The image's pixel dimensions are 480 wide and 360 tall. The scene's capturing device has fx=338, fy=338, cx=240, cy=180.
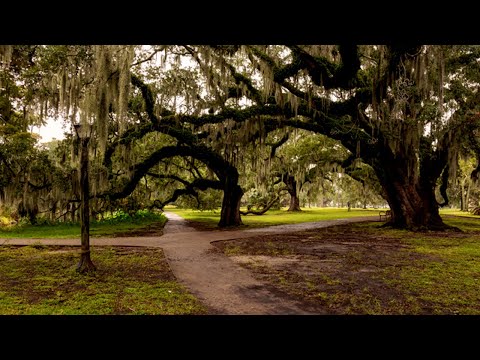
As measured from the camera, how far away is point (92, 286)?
641 cm

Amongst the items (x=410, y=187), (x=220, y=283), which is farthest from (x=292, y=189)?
(x=220, y=283)

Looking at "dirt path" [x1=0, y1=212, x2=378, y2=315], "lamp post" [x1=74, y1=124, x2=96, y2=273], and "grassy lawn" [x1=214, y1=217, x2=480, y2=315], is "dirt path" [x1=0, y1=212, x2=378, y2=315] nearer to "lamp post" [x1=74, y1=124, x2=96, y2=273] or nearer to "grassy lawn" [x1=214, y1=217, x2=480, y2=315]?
"grassy lawn" [x1=214, y1=217, x2=480, y2=315]

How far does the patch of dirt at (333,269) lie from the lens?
5.38 m

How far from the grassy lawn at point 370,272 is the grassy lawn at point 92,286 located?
6.76 feet

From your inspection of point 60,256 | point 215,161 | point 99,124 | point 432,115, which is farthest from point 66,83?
point 432,115

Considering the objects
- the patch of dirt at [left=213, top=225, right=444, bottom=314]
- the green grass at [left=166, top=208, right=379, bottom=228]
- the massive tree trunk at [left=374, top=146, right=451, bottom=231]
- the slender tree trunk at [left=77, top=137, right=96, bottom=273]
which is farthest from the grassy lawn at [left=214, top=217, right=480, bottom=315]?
the green grass at [left=166, top=208, right=379, bottom=228]

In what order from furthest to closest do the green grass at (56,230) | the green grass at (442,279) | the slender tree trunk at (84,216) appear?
the green grass at (56,230) → the slender tree trunk at (84,216) → the green grass at (442,279)

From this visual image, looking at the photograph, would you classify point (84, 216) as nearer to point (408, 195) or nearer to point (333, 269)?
point (333, 269)

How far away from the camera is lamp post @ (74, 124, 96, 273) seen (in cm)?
762

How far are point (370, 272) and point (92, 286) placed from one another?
235 inches

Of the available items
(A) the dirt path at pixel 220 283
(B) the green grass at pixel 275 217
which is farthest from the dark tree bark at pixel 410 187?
(A) the dirt path at pixel 220 283

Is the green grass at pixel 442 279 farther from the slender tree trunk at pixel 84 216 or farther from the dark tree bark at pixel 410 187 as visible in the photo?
the slender tree trunk at pixel 84 216
